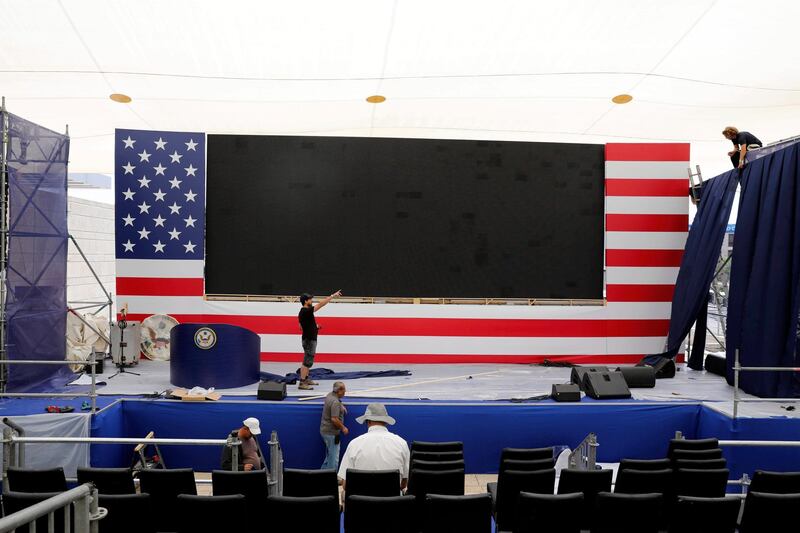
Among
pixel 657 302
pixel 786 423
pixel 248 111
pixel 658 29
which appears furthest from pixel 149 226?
pixel 786 423

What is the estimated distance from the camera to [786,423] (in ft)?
23.5

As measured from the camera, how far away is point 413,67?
28.4ft

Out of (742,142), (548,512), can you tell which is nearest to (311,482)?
(548,512)

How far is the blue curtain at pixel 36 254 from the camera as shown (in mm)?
8023

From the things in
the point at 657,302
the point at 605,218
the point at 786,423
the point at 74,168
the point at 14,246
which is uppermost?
the point at 74,168

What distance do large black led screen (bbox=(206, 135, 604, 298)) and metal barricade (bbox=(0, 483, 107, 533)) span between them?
797cm

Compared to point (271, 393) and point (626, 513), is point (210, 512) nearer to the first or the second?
point (626, 513)

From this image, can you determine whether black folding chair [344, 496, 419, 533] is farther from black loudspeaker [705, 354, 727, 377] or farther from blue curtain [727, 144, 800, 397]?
black loudspeaker [705, 354, 727, 377]

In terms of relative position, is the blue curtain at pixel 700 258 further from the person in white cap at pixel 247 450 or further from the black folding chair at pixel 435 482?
the person in white cap at pixel 247 450

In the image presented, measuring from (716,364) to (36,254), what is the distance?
1097 centimetres

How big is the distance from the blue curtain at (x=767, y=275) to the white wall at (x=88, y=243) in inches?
723

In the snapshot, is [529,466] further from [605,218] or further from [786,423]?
[605,218]

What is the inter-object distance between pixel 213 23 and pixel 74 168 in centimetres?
949

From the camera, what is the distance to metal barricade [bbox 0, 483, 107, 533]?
91.0 inches
